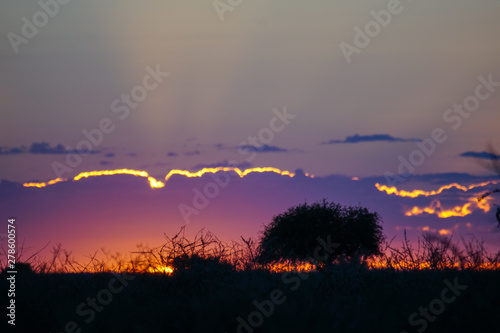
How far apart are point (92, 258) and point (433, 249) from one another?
10.1 m

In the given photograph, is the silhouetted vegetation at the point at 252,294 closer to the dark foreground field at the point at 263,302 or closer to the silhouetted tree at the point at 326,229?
the dark foreground field at the point at 263,302

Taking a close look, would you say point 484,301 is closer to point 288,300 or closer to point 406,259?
point 406,259

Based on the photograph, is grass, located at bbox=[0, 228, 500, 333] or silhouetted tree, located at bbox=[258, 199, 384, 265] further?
silhouetted tree, located at bbox=[258, 199, 384, 265]

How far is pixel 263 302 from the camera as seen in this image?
1664 cm

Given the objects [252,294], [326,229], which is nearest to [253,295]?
[252,294]

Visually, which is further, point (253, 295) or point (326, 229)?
point (326, 229)

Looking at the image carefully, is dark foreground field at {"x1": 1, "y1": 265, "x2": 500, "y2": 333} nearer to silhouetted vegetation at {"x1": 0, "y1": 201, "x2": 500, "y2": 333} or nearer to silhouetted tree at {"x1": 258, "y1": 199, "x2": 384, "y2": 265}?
silhouetted vegetation at {"x1": 0, "y1": 201, "x2": 500, "y2": 333}

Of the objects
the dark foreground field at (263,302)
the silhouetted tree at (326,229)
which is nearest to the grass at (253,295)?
the dark foreground field at (263,302)

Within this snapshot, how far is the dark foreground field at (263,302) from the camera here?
1573cm

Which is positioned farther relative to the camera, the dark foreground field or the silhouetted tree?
the silhouetted tree

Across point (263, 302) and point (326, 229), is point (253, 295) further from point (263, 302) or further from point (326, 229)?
point (326, 229)

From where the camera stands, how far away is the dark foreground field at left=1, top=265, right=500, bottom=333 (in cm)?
1573

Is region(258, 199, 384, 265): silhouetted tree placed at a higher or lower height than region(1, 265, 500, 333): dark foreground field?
higher

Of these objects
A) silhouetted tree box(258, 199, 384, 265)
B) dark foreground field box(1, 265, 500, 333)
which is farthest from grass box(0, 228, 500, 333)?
silhouetted tree box(258, 199, 384, 265)
